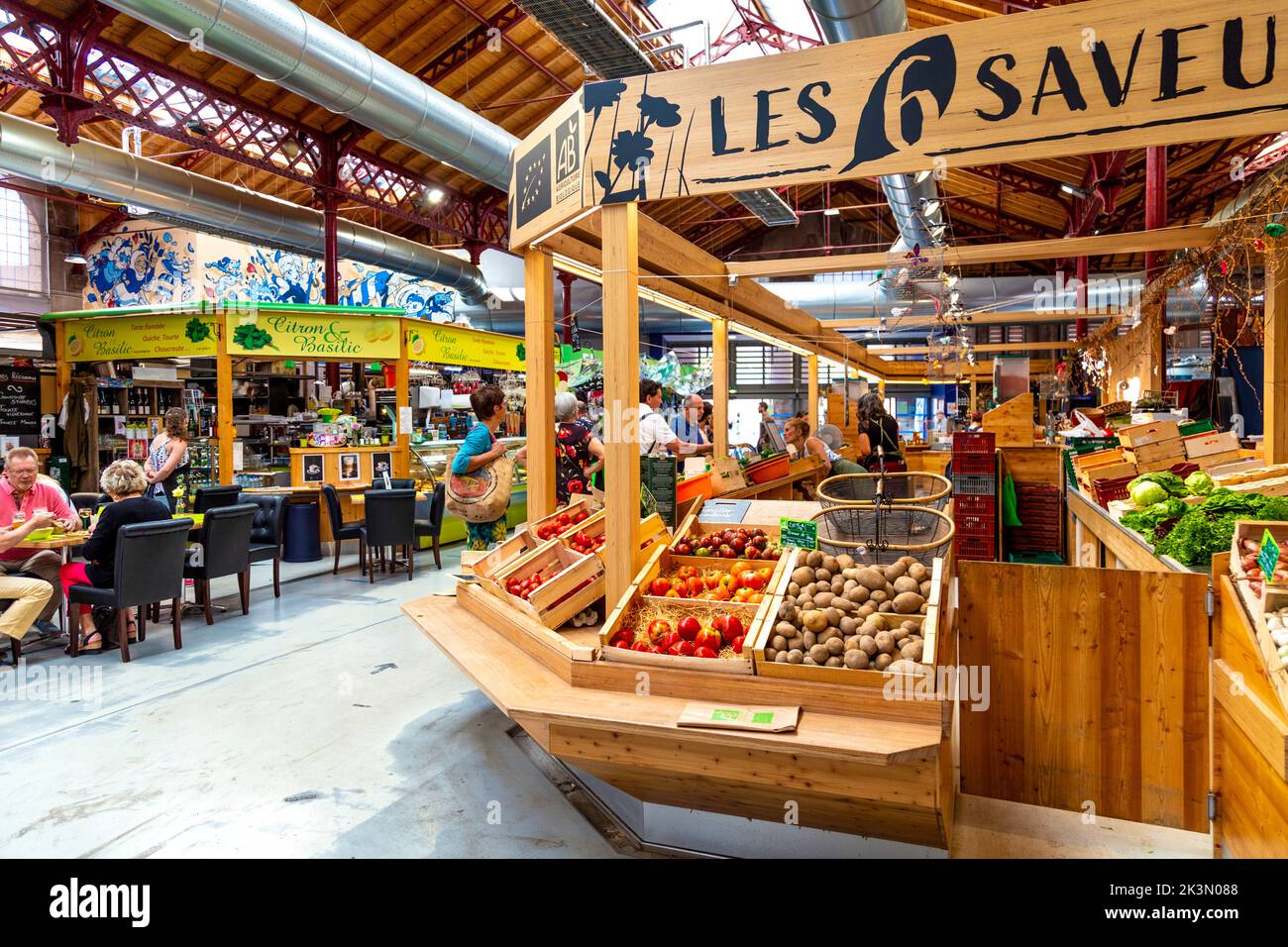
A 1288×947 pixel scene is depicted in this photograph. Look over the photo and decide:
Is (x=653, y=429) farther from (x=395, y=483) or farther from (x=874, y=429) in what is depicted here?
(x=395, y=483)

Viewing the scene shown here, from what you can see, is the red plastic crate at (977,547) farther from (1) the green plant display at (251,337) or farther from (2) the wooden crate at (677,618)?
(1) the green plant display at (251,337)

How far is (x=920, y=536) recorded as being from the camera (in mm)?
3385

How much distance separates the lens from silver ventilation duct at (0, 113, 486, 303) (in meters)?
8.56

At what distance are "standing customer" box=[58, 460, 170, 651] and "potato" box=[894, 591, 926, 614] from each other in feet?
15.5

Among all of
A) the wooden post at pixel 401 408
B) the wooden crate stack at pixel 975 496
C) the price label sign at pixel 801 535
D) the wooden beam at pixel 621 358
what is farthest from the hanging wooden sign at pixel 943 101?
the wooden post at pixel 401 408

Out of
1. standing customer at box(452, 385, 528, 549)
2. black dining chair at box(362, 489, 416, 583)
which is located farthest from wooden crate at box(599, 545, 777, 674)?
black dining chair at box(362, 489, 416, 583)

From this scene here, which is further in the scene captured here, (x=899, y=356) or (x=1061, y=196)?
(x=899, y=356)

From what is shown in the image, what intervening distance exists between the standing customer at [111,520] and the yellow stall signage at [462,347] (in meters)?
5.08

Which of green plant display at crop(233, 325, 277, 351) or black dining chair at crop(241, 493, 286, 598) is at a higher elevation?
green plant display at crop(233, 325, 277, 351)

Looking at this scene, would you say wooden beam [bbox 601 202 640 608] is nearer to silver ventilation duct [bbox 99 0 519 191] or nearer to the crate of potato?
the crate of potato

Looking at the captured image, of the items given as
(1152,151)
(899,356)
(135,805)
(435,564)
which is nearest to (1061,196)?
(1152,151)

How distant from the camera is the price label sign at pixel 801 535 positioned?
3318 millimetres

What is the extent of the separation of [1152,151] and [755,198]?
17.8ft

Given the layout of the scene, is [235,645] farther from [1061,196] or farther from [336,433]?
[1061,196]
